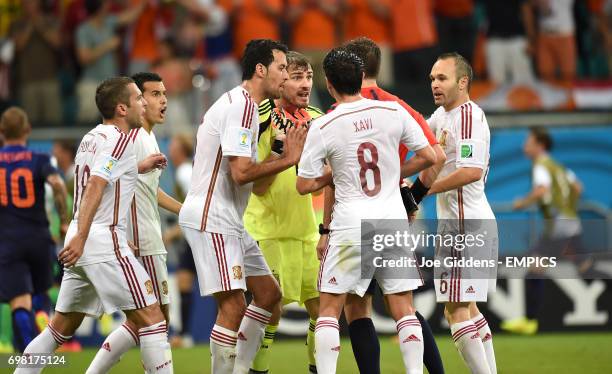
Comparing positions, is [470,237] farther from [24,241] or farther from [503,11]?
[503,11]

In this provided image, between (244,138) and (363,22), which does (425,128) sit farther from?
(363,22)

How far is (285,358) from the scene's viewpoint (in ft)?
35.6

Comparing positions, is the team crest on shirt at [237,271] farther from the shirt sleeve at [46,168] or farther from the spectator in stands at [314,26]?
the spectator in stands at [314,26]

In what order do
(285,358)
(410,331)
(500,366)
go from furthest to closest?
(285,358)
(500,366)
(410,331)

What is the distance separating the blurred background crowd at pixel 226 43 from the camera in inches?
594

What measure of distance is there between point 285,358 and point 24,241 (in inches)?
112

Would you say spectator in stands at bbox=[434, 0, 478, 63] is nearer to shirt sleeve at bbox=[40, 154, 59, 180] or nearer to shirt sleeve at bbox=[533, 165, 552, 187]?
shirt sleeve at bbox=[533, 165, 552, 187]

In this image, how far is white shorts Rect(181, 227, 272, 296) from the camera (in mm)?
7586

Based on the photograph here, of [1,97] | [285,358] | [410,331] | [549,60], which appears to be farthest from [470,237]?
[1,97]

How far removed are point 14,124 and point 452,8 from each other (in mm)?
8072

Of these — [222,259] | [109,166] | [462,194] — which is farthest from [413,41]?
[109,166]

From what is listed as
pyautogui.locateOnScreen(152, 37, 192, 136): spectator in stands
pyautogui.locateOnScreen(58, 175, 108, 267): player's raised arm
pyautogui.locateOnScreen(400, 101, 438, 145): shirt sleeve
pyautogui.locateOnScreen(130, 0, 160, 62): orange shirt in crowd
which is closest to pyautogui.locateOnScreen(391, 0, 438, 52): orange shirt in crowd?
pyautogui.locateOnScreen(152, 37, 192, 136): spectator in stands

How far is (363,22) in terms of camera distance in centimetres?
1512

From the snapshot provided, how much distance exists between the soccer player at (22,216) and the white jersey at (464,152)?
3858 mm
